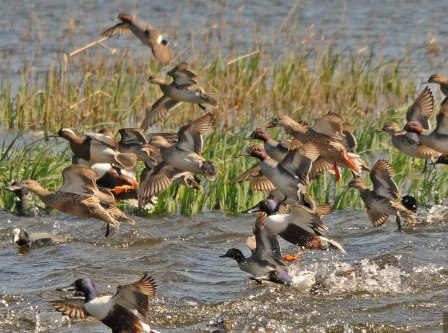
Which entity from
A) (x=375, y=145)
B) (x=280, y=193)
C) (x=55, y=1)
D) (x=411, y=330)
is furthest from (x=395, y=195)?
(x=55, y=1)

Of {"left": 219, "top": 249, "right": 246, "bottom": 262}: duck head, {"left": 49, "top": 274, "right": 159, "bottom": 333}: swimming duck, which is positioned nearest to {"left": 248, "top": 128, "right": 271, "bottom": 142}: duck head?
{"left": 219, "top": 249, "right": 246, "bottom": 262}: duck head

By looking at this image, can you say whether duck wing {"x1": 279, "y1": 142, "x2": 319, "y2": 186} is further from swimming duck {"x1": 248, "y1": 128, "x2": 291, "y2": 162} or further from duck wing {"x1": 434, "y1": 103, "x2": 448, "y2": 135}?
duck wing {"x1": 434, "y1": 103, "x2": 448, "y2": 135}

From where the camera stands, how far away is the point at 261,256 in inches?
309

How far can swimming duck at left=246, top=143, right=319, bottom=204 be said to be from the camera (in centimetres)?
816

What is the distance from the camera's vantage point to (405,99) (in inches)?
538

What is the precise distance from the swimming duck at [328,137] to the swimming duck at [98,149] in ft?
4.57

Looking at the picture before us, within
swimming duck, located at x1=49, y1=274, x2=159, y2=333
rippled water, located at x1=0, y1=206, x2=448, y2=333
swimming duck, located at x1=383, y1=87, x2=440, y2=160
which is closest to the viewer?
swimming duck, located at x1=49, y1=274, x2=159, y2=333

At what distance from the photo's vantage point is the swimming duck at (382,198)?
8.95m

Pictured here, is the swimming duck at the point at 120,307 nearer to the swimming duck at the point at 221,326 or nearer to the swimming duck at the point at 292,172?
the swimming duck at the point at 221,326

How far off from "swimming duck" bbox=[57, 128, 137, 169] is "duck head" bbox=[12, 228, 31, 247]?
0.81 m

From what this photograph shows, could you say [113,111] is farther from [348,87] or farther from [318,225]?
[318,225]

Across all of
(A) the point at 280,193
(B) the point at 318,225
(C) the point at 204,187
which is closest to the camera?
(B) the point at 318,225

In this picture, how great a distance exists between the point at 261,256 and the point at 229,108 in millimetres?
5411

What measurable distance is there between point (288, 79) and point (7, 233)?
16.9ft
